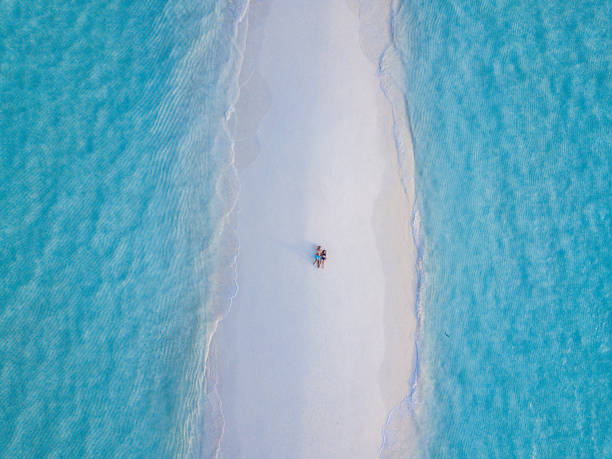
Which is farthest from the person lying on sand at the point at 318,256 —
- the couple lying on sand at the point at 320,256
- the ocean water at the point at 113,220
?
the ocean water at the point at 113,220

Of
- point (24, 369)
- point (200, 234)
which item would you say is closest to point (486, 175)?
point (200, 234)

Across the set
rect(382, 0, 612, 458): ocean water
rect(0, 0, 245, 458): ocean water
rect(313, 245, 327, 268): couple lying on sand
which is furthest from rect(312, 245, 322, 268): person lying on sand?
rect(382, 0, 612, 458): ocean water

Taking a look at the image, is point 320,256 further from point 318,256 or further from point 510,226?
point 510,226

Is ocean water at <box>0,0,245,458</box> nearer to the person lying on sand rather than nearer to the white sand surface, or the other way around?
the white sand surface

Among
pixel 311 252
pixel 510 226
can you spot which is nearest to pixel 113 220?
pixel 311 252

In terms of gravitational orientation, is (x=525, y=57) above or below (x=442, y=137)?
above

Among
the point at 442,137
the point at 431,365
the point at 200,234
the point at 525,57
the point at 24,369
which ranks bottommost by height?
the point at 24,369

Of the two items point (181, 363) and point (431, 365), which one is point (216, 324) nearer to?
point (181, 363)

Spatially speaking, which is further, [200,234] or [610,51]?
[610,51]

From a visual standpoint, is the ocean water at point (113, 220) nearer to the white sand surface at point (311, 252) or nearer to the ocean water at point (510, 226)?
the white sand surface at point (311, 252)
